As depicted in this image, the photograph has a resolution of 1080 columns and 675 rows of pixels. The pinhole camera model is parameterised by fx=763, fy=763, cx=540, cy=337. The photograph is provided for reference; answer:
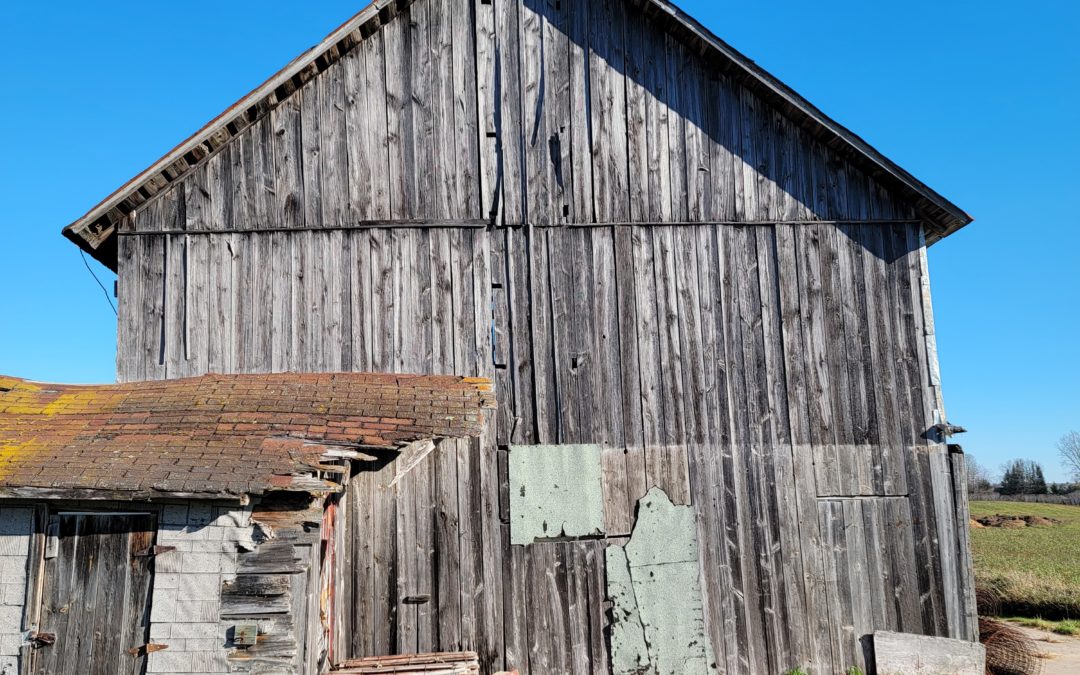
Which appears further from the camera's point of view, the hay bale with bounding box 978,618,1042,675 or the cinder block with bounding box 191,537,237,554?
the hay bale with bounding box 978,618,1042,675

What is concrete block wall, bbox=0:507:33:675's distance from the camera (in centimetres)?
628

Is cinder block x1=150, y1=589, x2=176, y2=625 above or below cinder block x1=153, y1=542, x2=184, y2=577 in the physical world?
below

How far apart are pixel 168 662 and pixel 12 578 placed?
1.51 metres

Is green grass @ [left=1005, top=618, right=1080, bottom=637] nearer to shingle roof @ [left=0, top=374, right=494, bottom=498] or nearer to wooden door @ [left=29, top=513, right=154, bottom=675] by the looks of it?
shingle roof @ [left=0, top=374, right=494, bottom=498]

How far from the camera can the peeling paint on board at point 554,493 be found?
855 cm

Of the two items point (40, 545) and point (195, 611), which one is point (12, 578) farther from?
point (195, 611)

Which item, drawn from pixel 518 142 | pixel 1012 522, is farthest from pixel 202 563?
pixel 1012 522

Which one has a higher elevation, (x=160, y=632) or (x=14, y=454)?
(x=14, y=454)

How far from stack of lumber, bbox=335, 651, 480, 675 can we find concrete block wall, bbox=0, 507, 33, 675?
2.75 m

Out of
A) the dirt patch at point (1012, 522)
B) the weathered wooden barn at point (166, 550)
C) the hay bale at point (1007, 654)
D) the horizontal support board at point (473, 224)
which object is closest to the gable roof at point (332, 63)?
the horizontal support board at point (473, 224)

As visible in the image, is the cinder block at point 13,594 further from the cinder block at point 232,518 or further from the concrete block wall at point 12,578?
the cinder block at point 232,518

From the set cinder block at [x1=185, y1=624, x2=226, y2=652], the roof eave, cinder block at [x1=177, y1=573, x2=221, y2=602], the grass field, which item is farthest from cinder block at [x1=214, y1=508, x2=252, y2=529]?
the grass field

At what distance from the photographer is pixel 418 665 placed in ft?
25.3

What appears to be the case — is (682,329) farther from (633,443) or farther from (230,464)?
(230,464)
